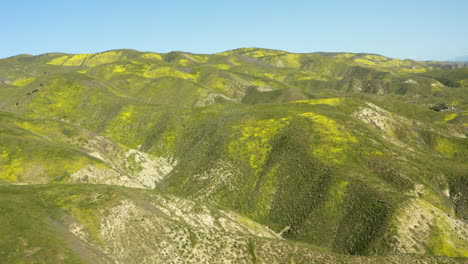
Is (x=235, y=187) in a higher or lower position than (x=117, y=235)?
lower

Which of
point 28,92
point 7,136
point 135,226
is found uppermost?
point 28,92

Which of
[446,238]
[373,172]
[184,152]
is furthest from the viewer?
[184,152]

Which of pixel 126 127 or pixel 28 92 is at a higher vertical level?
pixel 28 92

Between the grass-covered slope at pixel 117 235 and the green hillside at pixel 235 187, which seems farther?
the green hillside at pixel 235 187

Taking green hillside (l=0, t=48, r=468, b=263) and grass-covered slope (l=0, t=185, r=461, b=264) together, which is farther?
green hillside (l=0, t=48, r=468, b=263)

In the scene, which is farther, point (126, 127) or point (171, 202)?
point (126, 127)

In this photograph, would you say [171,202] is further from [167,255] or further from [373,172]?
[373,172]

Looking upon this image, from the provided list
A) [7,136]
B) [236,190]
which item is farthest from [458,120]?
[7,136]

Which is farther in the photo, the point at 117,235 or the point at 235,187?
the point at 235,187
